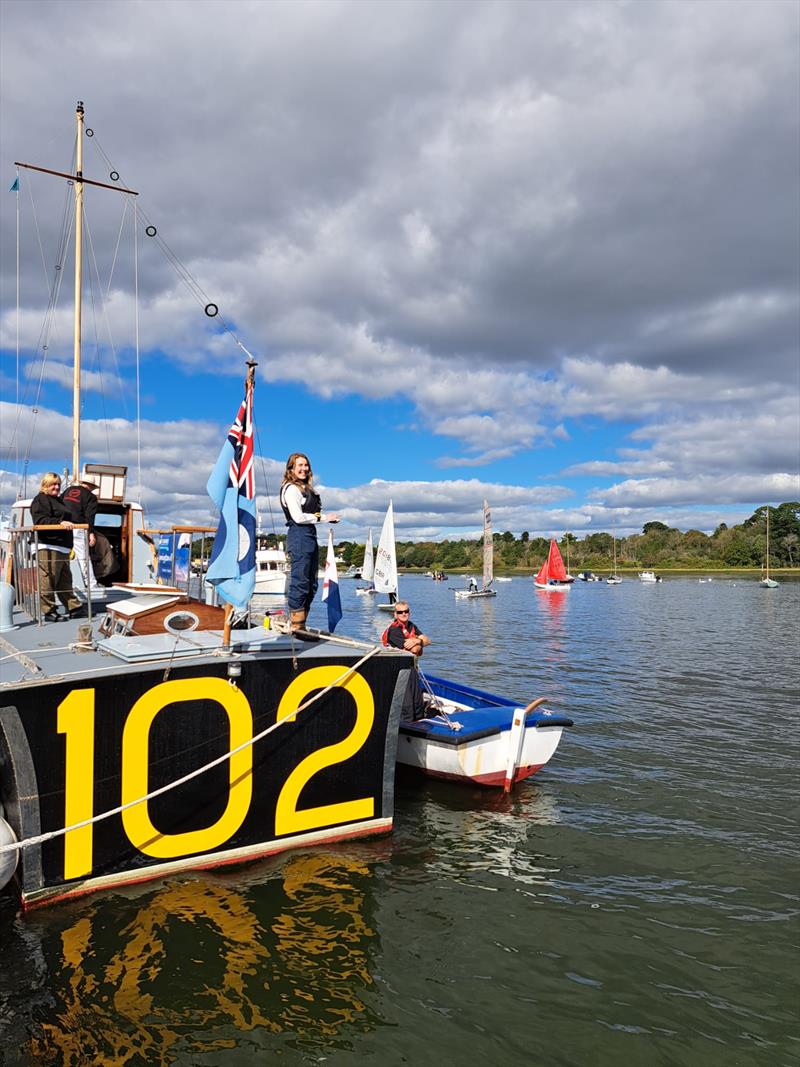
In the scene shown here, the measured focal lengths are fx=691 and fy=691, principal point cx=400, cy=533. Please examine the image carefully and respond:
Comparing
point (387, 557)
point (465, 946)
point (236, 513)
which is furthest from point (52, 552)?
point (387, 557)

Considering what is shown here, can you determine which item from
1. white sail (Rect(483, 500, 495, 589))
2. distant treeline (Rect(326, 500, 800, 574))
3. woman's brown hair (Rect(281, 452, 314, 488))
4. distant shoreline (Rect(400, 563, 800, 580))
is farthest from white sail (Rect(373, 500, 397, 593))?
distant shoreline (Rect(400, 563, 800, 580))

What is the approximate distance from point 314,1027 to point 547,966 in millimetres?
2070

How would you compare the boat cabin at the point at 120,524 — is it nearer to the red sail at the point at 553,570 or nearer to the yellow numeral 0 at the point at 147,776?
the yellow numeral 0 at the point at 147,776

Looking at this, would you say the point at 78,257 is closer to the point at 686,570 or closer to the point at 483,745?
the point at 483,745

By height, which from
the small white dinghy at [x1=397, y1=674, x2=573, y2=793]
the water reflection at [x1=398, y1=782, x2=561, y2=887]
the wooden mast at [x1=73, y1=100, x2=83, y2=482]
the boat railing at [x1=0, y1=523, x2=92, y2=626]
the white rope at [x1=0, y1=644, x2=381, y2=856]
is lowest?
the water reflection at [x1=398, y1=782, x2=561, y2=887]

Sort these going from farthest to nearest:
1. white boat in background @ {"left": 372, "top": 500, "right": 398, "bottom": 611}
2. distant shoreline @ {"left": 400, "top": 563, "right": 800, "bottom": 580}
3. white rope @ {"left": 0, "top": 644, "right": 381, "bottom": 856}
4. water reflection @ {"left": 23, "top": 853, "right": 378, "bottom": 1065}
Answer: distant shoreline @ {"left": 400, "top": 563, "right": 800, "bottom": 580}, white boat in background @ {"left": 372, "top": 500, "right": 398, "bottom": 611}, white rope @ {"left": 0, "top": 644, "right": 381, "bottom": 856}, water reflection @ {"left": 23, "top": 853, "right": 378, "bottom": 1065}

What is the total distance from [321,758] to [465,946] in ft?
7.55

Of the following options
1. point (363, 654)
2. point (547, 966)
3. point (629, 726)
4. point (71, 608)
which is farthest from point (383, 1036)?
point (629, 726)

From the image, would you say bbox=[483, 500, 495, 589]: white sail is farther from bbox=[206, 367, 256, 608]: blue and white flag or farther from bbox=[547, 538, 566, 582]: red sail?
bbox=[206, 367, 256, 608]: blue and white flag

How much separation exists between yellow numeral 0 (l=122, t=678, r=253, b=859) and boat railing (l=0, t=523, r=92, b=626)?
→ 9.82 ft

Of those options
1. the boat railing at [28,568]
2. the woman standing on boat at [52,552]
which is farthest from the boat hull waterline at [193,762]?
the woman standing on boat at [52,552]

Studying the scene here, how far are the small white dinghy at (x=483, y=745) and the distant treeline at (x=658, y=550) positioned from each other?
119m

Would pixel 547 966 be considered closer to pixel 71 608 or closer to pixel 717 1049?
pixel 717 1049

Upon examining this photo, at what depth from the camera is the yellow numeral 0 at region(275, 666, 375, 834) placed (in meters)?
7.30
